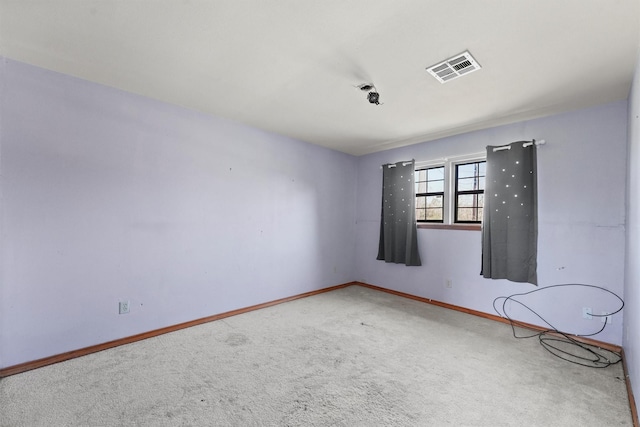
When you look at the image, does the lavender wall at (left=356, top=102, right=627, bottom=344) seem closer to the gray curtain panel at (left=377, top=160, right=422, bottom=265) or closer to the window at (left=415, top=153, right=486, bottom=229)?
the window at (left=415, top=153, right=486, bottom=229)

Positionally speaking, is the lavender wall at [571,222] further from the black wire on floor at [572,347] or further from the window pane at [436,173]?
the window pane at [436,173]

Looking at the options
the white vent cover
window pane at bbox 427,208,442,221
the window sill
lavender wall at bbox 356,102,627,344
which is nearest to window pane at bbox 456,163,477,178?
lavender wall at bbox 356,102,627,344

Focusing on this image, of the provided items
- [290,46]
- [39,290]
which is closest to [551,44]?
[290,46]

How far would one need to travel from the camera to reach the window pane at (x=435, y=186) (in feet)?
13.7

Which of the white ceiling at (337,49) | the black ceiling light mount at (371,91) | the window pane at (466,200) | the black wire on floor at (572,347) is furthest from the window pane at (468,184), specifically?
the black ceiling light mount at (371,91)

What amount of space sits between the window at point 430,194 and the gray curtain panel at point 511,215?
2.39 feet

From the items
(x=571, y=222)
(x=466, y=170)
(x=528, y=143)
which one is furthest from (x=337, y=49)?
(x=571, y=222)

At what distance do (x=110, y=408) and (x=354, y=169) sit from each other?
4573 millimetres

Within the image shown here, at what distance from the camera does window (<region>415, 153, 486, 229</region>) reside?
12.5 feet

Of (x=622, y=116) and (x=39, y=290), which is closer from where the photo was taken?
(x=39, y=290)

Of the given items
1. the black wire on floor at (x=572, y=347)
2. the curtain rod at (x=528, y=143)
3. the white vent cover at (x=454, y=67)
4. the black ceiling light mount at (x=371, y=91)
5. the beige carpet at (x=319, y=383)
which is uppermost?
the white vent cover at (x=454, y=67)

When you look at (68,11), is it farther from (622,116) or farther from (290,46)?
(622,116)

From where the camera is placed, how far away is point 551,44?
6.14ft

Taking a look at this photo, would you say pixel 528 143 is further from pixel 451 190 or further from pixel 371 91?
pixel 371 91
